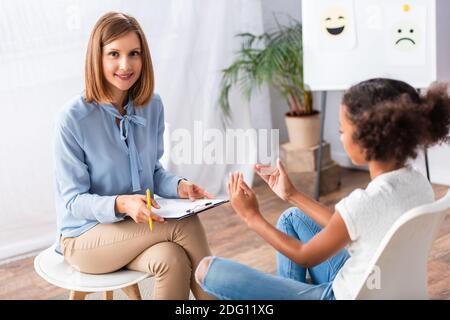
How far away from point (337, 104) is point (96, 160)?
2.36 metres

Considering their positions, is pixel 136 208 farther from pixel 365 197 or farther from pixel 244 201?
pixel 365 197

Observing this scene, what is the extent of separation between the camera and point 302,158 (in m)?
3.56

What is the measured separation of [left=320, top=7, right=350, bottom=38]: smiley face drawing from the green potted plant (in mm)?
239

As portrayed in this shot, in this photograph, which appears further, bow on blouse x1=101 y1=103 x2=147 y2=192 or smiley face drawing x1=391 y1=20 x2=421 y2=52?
smiley face drawing x1=391 y1=20 x2=421 y2=52

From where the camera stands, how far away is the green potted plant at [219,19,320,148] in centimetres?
337

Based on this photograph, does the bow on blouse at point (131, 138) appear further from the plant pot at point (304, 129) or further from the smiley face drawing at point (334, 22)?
the plant pot at point (304, 129)

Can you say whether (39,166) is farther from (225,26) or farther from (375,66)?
(375,66)

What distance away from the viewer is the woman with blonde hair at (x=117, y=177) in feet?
5.84

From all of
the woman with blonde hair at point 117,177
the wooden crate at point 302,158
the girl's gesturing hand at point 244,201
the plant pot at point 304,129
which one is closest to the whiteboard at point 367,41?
the plant pot at point 304,129

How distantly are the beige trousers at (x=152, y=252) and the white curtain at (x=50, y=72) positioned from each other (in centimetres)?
116

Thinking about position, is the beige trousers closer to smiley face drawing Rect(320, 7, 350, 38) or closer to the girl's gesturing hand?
the girl's gesturing hand

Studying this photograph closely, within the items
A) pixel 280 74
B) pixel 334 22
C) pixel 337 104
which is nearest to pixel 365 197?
pixel 334 22

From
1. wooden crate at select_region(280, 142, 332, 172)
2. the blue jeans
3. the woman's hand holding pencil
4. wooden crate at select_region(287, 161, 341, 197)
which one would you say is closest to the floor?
wooden crate at select_region(287, 161, 341, 197)

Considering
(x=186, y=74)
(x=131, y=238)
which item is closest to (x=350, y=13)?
(x=186, y=74)
